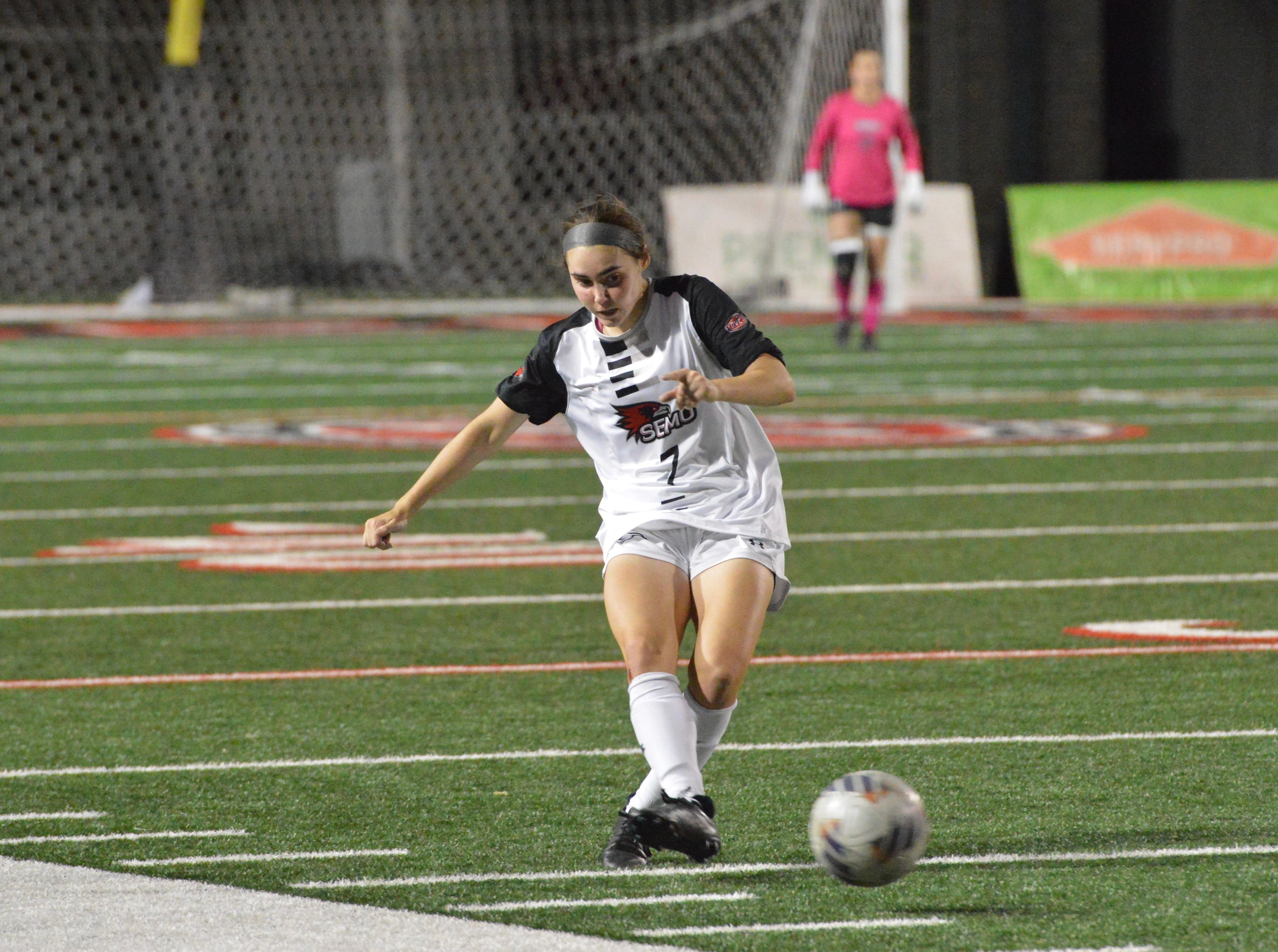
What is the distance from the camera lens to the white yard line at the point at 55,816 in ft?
15.3

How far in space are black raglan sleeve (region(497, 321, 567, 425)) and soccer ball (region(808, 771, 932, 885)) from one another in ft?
3.83

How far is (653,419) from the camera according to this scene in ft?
14.9

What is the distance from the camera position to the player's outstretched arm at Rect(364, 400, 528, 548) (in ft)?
15.1

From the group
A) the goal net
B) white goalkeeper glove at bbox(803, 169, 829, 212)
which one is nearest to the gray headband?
white goalkeeper glove at bbox(803, 169, 829, 212)

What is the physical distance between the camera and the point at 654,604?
4.39 metres

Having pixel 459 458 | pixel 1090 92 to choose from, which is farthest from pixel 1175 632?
pixel 1090 92

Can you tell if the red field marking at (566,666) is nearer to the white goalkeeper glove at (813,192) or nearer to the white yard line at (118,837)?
the white yard line at (118,837)

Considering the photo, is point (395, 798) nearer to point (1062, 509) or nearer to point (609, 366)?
point (609, 366)

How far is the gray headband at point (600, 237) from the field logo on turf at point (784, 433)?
762 centimetres

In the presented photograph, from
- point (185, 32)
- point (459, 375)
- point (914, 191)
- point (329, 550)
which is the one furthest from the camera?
point (185, 32)

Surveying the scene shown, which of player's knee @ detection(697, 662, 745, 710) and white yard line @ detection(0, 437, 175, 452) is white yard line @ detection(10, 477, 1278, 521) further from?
player's knee @ detection(697, 662, 745, 710)

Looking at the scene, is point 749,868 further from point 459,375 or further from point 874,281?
point 874,281

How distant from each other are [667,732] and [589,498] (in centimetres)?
605

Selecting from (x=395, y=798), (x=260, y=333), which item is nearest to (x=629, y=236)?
(x=395, y=798)
